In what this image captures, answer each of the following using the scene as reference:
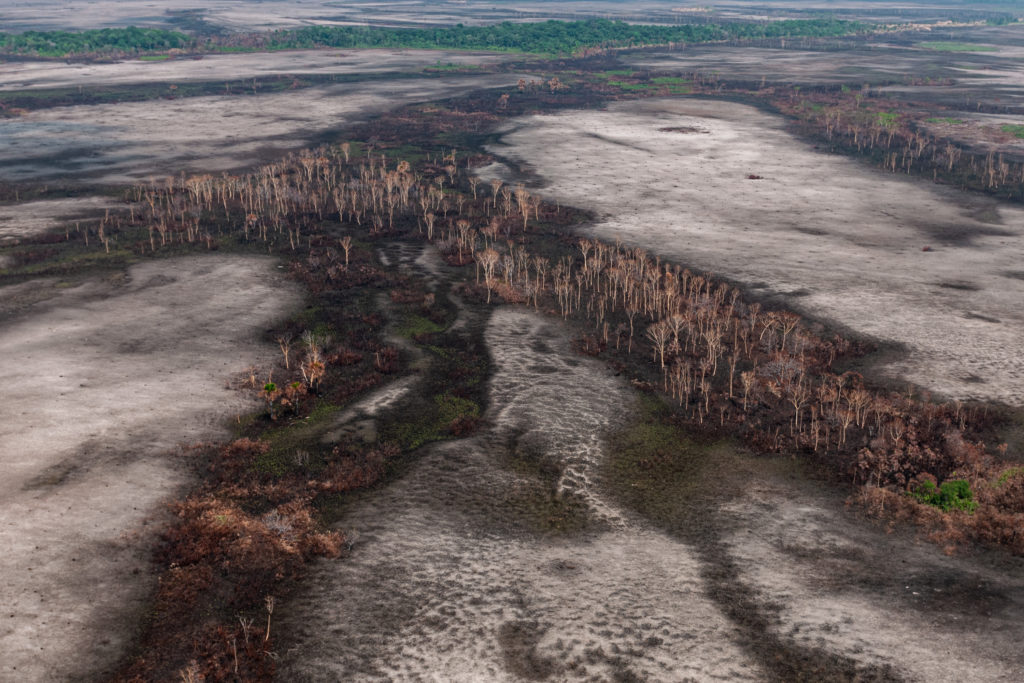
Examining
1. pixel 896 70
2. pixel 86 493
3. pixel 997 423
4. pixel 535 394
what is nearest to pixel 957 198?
pixel 997 423

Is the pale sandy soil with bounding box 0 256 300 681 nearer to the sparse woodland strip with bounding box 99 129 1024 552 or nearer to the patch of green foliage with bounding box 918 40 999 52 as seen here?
the sparse woodland strip with bounding box 99 129 1024 552

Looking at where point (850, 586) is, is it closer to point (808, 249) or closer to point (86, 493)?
point (86, 493)

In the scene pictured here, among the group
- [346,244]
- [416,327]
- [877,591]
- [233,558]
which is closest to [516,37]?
[346,244]

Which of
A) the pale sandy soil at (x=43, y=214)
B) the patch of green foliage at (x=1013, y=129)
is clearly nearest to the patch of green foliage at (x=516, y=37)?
the patch of green foliage at (x=1013, y=129)

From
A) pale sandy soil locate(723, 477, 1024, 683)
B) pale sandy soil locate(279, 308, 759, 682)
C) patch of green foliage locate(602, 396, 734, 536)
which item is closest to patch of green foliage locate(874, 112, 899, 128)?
patch of green foliage locate(602, 396, 734, 536)

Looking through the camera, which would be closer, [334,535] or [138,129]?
[334,535]

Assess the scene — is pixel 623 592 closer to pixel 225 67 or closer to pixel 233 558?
pixel 233 558
